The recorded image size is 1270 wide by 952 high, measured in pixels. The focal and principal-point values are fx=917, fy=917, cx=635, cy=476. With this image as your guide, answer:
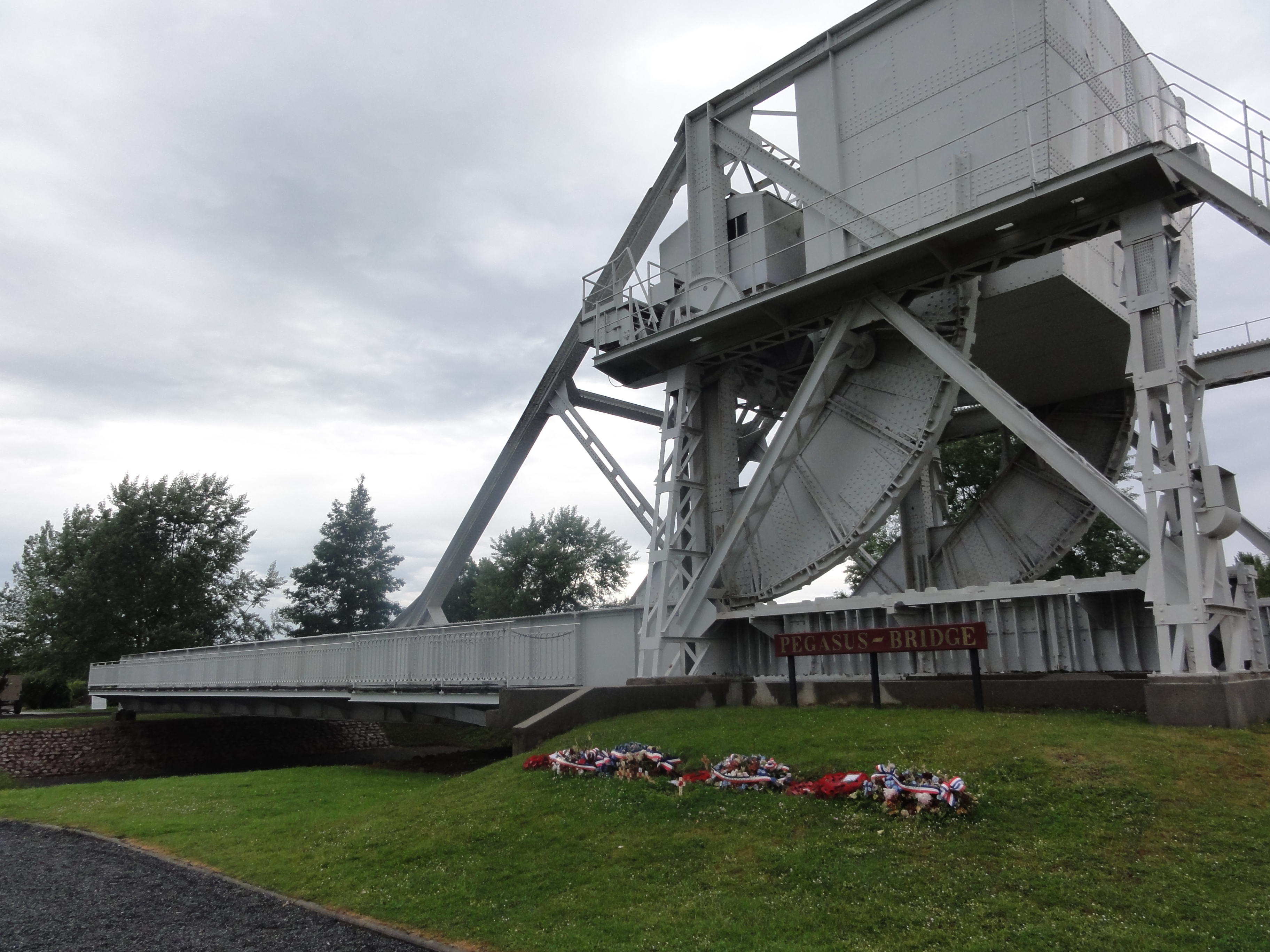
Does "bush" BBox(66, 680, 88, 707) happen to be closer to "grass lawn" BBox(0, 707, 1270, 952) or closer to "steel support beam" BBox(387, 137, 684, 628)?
"steel support beam" BBox(387, 137, 684, 628)

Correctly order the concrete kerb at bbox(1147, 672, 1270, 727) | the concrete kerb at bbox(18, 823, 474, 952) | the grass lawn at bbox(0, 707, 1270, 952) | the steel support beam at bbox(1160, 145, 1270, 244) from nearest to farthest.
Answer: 1. the grass lawn at bbox(0, 707, 1270, 952)
2. the concrete kerb at bbox(18, 823, 474, 952)
3. the concrete kerb at bbox(1147, 672, 1270, 727)
4. the steel support beam at bbox(1160, 145, 1270, 244)

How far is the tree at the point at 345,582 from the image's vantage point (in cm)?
5491

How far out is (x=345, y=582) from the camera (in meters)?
55.2

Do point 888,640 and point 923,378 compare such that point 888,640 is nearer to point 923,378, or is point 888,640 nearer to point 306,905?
point 923,378

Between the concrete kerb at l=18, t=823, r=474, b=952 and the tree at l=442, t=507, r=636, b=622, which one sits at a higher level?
the tree at l=442, t=507, r=636, b=622

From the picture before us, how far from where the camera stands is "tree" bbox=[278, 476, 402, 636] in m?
54.9

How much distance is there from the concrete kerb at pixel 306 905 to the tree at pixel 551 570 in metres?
41.8

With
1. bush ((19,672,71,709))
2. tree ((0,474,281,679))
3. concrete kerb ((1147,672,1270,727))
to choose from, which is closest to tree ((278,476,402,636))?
tree ((0,474,281,679))

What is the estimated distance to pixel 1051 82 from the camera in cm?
1434

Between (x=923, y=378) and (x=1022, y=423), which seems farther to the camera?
(x=923, y=378)

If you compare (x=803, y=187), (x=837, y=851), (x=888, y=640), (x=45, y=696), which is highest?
(x=803, y=187)

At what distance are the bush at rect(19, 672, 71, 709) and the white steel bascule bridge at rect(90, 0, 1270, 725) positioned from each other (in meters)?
43.7

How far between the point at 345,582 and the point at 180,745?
19008 mm

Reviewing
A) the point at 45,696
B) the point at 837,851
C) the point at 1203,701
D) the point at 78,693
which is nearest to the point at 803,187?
the point at 1203,701
